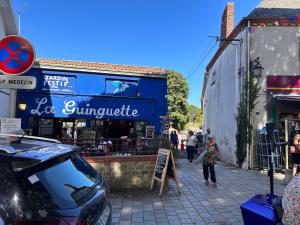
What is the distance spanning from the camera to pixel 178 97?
42.8 m

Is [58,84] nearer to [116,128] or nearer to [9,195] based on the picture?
[116,128]

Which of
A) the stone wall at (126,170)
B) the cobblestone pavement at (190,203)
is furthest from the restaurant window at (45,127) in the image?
the cobblestone pavement at (190,203)

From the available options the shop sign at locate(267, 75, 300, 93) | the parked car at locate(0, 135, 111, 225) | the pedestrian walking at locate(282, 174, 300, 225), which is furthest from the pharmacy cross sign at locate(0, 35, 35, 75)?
the shop sign at locate(267, 75, 300, 93)

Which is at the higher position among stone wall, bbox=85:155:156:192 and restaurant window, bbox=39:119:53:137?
restaurant window, bbox=39:119:53:137

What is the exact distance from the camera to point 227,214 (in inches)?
263

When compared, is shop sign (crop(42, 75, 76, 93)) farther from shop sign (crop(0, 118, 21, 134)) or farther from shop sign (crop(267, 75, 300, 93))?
shop sign (crop(267, 75, 300, 93))

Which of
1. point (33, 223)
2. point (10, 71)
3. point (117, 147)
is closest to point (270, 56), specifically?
point (117, 147)

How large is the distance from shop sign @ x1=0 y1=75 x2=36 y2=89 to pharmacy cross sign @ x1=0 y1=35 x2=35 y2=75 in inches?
3.3

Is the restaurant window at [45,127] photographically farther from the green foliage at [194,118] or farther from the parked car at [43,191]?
the green foliage at [194,118]

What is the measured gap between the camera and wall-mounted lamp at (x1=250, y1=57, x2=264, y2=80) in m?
13.7

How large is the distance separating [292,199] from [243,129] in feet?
39.0

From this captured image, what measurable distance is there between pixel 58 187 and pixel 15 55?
3166mm

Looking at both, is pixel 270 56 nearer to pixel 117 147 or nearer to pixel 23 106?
pixel 117 147

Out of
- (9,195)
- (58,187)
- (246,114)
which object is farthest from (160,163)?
(246,114)
